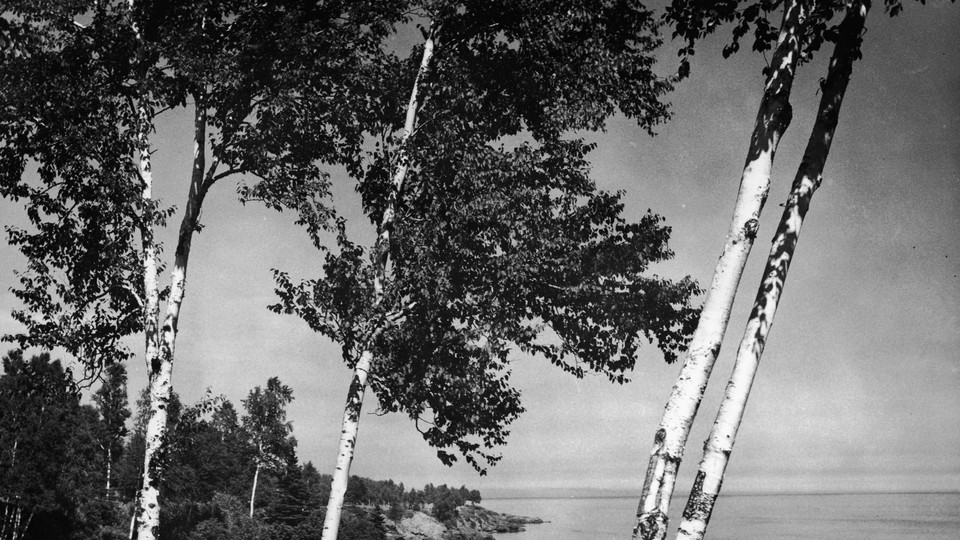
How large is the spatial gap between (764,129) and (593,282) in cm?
505

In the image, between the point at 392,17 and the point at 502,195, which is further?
the point at 392,17

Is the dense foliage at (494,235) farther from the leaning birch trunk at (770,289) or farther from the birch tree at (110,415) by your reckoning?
the birch tree at (110,415)

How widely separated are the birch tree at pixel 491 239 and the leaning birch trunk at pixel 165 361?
201cm

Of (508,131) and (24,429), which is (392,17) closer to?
(508,131)

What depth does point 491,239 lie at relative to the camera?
Answer: 10.4 m

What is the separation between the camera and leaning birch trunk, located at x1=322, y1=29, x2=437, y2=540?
9.06 meters

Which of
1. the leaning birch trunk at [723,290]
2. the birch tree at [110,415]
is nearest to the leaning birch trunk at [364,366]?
the leaning birch trunk at [723,290]

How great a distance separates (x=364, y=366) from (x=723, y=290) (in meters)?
6.46

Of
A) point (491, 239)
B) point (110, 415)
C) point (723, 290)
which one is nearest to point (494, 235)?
point (491, 239)

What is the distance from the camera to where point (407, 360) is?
1088 centimetres

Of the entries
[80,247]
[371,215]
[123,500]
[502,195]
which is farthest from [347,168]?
[123,500]

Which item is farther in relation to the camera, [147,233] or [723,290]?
[147,233]

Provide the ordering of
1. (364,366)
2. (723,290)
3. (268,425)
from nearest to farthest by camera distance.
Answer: (723,290), (364,366), (268,425)

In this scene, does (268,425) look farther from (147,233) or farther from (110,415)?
(147,233)
